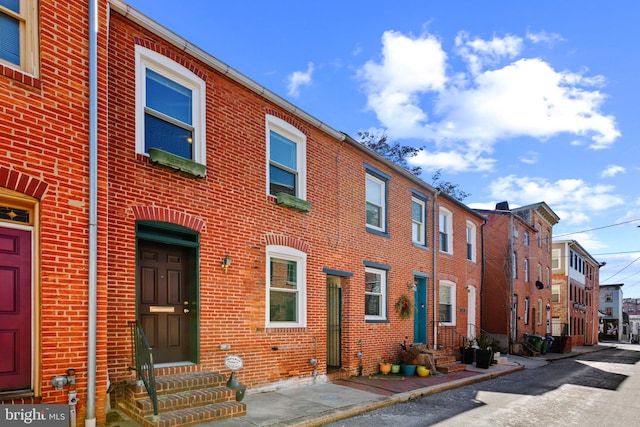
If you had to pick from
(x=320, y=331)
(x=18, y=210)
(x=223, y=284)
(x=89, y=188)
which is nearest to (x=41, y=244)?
(x=18, y=210)

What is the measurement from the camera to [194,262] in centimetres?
762

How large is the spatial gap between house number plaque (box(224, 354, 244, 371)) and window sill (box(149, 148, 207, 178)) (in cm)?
313

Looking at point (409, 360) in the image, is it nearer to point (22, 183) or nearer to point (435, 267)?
point (435, 267)

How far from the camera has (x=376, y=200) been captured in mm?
12984

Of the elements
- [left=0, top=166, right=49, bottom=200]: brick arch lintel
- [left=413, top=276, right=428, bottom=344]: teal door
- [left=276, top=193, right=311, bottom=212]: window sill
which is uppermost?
[left=276, top=193, right=311, bottom=212]: window sill

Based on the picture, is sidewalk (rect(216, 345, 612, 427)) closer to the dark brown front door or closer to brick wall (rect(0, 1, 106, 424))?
the dark brown front door

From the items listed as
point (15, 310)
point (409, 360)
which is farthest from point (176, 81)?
point (409, 360)

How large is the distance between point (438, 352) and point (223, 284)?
330 inches

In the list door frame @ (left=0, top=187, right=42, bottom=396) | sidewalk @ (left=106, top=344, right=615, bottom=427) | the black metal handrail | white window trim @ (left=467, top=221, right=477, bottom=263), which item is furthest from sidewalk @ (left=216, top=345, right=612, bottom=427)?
white window trim @ (left=467, top=221, right=477, bottom=263)

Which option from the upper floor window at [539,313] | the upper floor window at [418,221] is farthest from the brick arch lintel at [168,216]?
the upper floor window at [539,313]

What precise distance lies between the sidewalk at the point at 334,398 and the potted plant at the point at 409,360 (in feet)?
1.53

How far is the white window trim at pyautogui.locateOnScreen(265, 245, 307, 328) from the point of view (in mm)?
8977

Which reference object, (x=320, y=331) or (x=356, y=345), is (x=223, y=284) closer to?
(x=320, y=331)

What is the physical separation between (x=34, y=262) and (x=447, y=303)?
1386 centimetres
